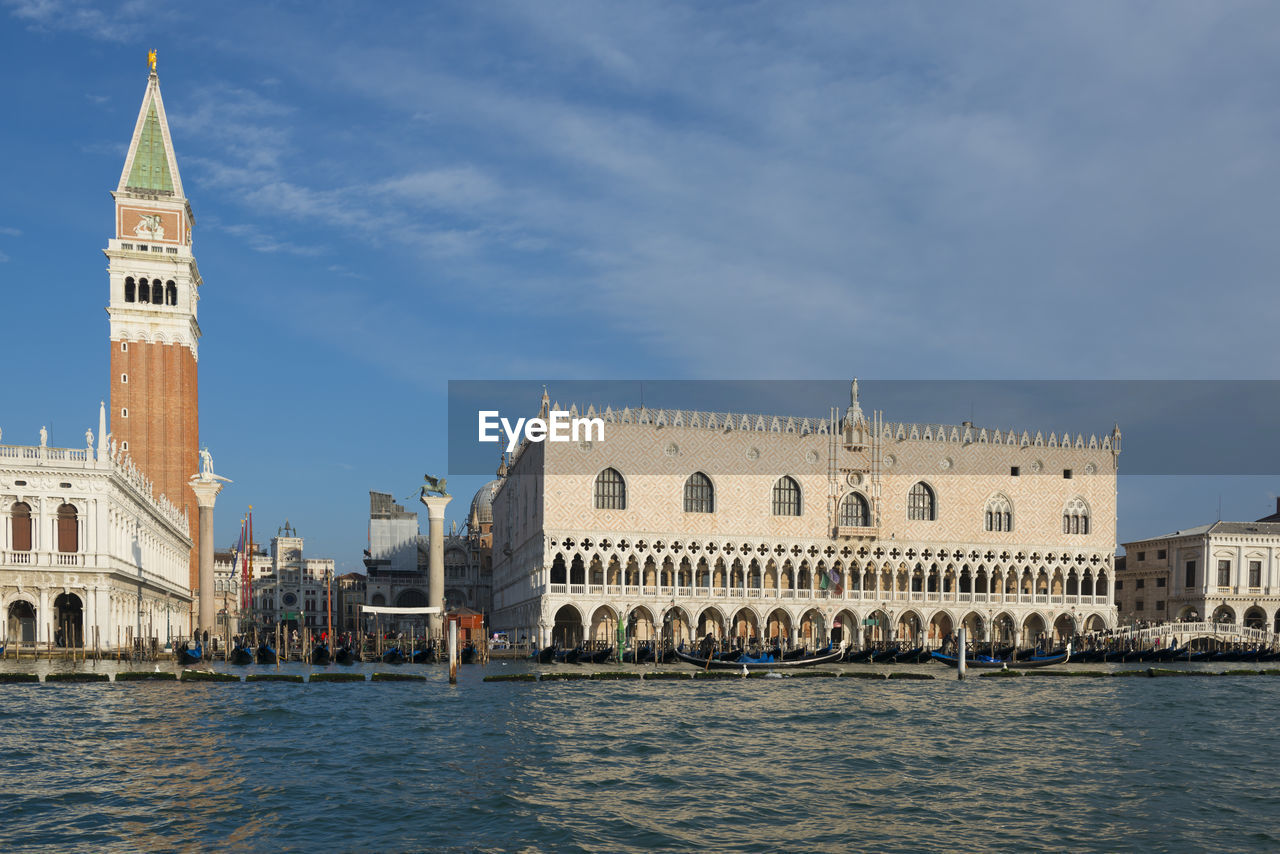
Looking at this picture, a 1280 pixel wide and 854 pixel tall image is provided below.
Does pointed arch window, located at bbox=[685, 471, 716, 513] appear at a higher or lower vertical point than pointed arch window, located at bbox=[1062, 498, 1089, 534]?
higher

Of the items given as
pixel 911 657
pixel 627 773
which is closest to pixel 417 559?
pixel 911 657

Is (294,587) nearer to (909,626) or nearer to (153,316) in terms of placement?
(153,316)

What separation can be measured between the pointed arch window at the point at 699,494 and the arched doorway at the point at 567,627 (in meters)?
7.81

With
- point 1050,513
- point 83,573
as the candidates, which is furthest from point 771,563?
point 83,573

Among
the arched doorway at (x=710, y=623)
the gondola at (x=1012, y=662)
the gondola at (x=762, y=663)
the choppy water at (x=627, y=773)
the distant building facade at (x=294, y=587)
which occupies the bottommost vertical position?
the distant building facade at (x=294, y=587)

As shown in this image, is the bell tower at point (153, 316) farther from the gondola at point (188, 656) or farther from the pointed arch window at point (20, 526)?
the gondola at point (188, 656)

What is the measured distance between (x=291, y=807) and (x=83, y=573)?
31236 mm

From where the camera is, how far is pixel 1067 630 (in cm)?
6112

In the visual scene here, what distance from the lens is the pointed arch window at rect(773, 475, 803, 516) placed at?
56.5 metres

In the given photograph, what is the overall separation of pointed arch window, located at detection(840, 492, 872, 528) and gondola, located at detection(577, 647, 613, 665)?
18.2 meters

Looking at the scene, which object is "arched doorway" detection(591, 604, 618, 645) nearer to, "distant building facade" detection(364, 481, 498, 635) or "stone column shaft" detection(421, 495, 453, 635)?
"stone column shaft" detection(421, 495, 453, 635)

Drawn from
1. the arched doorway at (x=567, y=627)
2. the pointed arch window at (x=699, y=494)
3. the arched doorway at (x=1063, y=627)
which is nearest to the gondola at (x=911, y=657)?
the pointed arch window at (x=699, y=494)

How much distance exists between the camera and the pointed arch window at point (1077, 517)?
6106 centimetres

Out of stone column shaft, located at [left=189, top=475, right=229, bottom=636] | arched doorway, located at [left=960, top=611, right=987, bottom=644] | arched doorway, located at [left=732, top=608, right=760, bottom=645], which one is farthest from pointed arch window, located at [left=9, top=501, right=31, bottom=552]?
arched doorway, located at [left=960, top=611, right=987, bottom=644]
